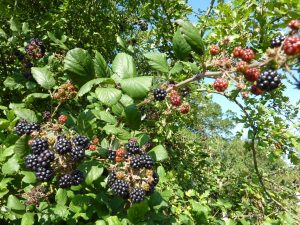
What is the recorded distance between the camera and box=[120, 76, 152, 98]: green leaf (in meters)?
2.12

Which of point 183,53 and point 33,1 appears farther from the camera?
point 33,1

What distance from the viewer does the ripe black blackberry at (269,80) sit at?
1.71 m

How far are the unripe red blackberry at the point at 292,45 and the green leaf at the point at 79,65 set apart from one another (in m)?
1.19

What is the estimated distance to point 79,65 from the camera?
2150mm

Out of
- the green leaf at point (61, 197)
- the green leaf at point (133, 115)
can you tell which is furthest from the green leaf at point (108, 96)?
the green leaf at point (61, 197)

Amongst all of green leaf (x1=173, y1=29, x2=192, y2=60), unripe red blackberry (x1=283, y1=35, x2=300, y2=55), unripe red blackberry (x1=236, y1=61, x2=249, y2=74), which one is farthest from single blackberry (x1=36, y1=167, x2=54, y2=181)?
unripe red blackberry (x1=283, y1=35, x2=300, y2=55)

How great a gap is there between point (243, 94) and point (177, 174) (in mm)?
3206

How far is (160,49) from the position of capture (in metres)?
5.41

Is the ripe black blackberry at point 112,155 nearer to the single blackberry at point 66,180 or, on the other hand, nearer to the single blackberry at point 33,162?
the single blackberry at point 66,180

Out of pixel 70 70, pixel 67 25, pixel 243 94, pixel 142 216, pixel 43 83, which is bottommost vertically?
pixel 142 216

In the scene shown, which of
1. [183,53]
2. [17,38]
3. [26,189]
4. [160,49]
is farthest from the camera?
[160,49]

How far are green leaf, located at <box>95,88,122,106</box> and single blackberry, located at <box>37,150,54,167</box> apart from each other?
19.1 inches

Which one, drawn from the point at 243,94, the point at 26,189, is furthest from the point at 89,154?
the point at 243,94

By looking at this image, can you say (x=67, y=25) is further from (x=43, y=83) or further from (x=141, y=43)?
(x=43, y=83)
